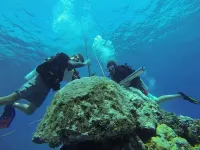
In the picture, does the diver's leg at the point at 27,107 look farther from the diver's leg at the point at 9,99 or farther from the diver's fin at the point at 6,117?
the diver's leg at the point at 9,99

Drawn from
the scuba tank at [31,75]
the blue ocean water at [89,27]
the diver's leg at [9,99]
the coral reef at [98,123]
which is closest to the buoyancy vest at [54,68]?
the scuba tank at [31,75]

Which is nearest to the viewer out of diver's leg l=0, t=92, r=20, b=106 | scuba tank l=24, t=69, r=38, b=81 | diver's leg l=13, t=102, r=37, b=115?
diver's leg l=0, t=92, r=20, b=106

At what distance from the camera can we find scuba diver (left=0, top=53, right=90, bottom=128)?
6.75 metres

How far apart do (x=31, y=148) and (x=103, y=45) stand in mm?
53186

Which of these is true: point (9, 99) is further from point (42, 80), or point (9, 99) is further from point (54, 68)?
point (54, 68)

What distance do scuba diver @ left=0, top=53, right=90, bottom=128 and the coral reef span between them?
3.43m

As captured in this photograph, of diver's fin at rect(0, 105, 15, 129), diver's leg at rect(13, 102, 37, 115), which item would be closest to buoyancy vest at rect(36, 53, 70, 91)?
diver's leg at rect(13, 102, 37, 115)

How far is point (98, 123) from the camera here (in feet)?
8.66

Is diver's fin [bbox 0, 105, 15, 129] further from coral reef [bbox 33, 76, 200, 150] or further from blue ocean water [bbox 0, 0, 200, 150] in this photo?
blue ocean water [bbox 0, 0, 200, 150]

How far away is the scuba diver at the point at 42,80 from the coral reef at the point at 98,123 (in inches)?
135

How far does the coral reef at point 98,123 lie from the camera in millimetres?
2643

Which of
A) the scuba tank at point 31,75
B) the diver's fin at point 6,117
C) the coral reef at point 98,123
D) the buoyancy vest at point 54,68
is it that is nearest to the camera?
the coral reef at point 98,123

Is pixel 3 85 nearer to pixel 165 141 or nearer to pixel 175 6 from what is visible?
pixel 175 6

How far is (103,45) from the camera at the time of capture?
2864 centimetres
